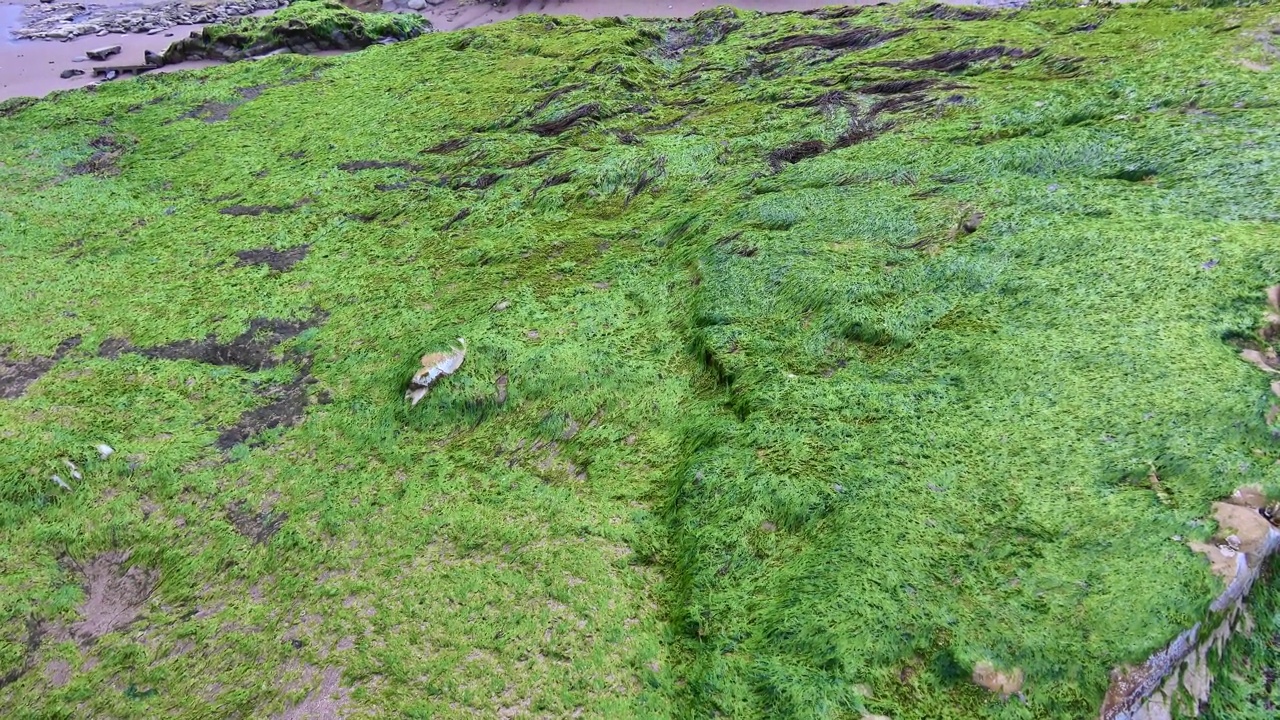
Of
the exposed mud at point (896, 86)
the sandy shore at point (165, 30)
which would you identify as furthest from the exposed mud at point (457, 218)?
the sandy shore at point (165, 30)

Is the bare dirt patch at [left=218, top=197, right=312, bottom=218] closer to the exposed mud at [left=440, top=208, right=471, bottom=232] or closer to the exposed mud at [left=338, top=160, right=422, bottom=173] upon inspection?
the exposed mud at [left=338, top=160, right=422, bottom=173]

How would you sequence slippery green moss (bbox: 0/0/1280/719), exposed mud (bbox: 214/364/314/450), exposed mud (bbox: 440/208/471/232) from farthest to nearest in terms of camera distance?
exposed mud (bbox: 440/208/471/232) < exposed mud (bbox: 214/364/314/450) < slippery green moss (bbox: 0/0/1280/719)

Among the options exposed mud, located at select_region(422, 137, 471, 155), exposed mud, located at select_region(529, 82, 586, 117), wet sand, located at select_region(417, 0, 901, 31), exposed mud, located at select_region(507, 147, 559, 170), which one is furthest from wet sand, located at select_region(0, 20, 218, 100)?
exposed mud, located at select_region(507, 147, 559, 170)

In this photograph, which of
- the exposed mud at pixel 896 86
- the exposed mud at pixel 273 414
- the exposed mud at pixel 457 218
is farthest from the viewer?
the exposed mud at pixel 896 86

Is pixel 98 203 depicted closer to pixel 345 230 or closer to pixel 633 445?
pixel 345 230

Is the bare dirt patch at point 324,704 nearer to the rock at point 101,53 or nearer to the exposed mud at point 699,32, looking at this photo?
the exposed mud at point 699,32

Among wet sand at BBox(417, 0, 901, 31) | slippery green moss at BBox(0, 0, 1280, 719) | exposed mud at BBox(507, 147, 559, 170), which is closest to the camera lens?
slippery green moss at BBox(0, 0, 1280, 719)
